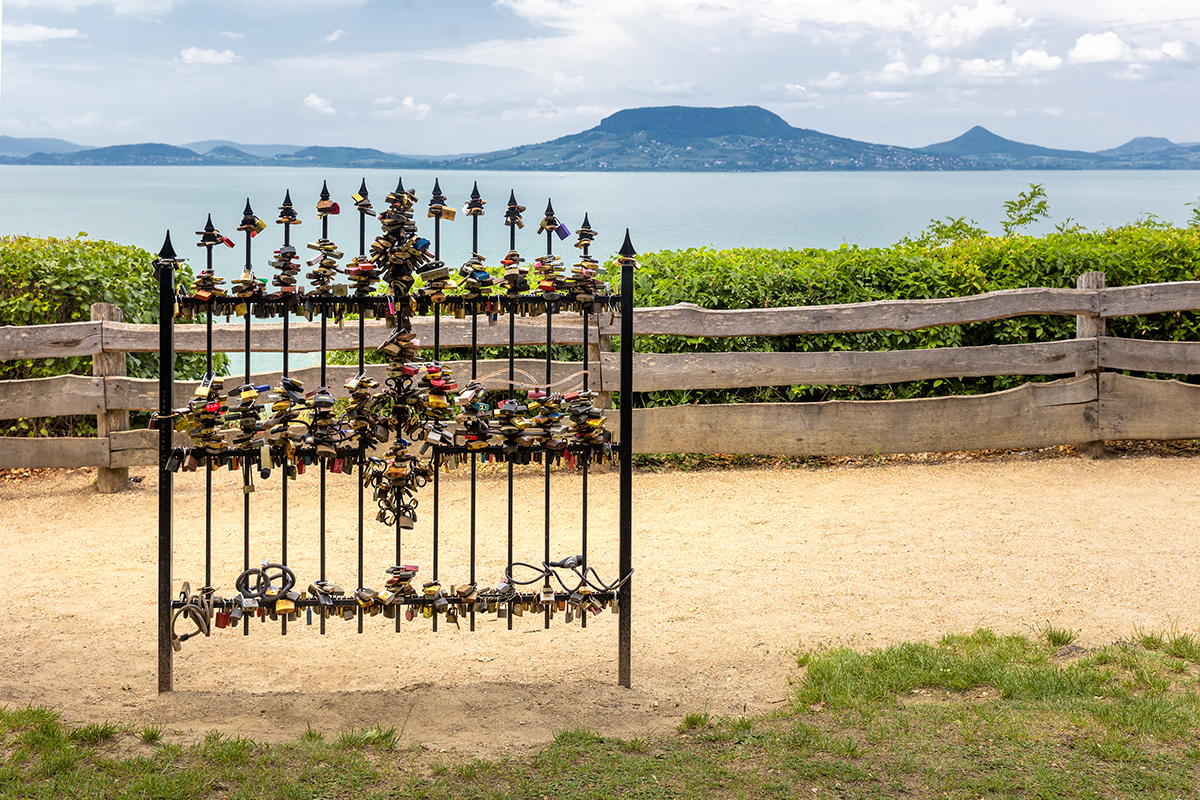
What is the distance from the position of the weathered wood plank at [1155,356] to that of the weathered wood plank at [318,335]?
435 cm

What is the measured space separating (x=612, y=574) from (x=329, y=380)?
9.82 feet

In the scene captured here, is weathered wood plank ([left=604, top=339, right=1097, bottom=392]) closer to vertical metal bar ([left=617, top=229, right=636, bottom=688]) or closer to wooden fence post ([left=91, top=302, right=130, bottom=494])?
vertical metal bar ([left=617, top=229, right=636, bottom=688])

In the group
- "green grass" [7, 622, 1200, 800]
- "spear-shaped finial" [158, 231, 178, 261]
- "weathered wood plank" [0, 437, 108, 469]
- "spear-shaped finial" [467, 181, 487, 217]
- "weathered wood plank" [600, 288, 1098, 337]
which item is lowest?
"green grass" [7, 622, 1200, 800]

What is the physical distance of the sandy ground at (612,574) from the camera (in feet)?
13.0

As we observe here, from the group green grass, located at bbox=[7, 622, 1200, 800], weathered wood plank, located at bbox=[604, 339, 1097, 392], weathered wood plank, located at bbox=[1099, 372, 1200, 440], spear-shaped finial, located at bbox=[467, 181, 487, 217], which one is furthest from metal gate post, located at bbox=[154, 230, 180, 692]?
weathered wood plank, located at bbox=[1099, 372, 1200, 440]

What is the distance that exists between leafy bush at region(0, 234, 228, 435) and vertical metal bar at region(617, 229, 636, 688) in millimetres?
5284

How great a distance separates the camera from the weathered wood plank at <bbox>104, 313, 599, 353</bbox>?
705 centimetres

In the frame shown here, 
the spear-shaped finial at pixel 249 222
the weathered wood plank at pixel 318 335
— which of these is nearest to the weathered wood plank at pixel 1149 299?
the weathered wood plank at pixel 318 335

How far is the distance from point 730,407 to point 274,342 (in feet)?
11.7

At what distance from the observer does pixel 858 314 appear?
7.56 m

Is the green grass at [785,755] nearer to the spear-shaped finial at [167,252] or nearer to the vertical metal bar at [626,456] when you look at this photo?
the vertical metal bar at [626,456]

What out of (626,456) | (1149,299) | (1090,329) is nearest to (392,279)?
(626,456)

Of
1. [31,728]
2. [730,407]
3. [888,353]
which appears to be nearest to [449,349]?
[730,407]

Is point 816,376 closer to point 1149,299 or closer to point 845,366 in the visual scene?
point 845,366
